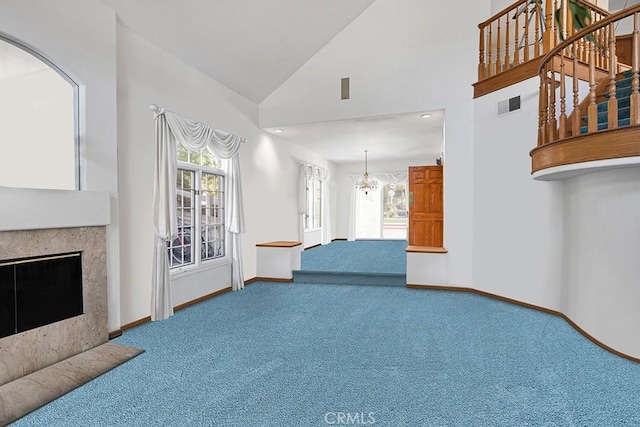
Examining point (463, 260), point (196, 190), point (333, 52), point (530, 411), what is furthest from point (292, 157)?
point (530, 411)

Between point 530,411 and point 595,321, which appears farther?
point 595,321

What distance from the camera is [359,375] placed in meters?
2.63

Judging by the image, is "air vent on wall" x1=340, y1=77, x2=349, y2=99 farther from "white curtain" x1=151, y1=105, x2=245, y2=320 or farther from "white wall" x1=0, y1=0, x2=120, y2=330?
"white wall" x1=0, y1=0, x2=120, y2=330

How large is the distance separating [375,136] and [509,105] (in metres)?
3.24

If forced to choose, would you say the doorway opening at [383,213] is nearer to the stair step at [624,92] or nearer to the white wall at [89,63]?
the stair step at [624,92]

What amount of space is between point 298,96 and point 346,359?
15.6 feet

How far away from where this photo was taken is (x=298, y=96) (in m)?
6.17

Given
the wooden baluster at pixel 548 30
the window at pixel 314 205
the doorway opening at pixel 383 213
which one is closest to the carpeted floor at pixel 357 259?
the window at pixel 314 205

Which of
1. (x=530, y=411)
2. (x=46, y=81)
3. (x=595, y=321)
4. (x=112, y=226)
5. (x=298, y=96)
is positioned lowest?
(x=530, y=411)

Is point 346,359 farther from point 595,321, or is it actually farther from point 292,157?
point 292,157

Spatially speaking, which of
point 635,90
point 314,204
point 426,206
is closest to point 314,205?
point 314,204

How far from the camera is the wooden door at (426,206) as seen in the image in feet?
21.8

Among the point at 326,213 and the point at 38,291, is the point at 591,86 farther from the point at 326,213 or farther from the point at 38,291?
the point at 326,213

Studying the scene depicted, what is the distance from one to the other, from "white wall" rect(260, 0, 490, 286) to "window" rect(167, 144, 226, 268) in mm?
1972
